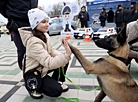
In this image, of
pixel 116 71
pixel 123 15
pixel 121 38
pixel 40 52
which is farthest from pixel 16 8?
pixel 123 15

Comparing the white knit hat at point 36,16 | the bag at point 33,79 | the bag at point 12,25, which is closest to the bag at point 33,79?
the bag at point 33,79

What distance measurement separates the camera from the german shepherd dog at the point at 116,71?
1.50m

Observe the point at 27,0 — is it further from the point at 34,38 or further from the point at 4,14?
the point at 34,38

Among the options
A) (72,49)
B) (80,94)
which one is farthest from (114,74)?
(80,94)

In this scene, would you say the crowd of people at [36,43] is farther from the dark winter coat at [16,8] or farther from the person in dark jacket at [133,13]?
the person in dark jacket at [133,13]

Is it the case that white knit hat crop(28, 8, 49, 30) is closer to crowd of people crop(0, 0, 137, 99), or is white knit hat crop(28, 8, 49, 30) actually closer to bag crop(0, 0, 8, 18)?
crowd of people crop(0, 0, 137, 99)

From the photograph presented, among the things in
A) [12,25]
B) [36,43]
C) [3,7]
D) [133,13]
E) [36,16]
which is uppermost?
[3,7]

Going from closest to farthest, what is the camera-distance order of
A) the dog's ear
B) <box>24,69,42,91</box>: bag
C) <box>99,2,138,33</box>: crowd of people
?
the dog's ear, <box>24,69,42,91</box>: bag, <box>99,2,138,33</box>: crowd of people

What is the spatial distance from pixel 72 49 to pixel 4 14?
1697 millimetres

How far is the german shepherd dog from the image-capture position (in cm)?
150

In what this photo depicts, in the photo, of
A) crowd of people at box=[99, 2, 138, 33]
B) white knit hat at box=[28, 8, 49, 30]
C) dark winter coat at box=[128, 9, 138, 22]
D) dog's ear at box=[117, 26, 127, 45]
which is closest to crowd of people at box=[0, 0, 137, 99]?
white knit hat at box=[28, 8, 49, 30]

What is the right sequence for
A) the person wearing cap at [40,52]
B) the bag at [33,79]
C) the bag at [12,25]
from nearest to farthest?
the person wearing cap at [40,52], the bag at [33,79], the bag at [12,25]

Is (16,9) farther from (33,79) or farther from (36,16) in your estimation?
(33,79)

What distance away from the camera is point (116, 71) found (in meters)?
1.57
